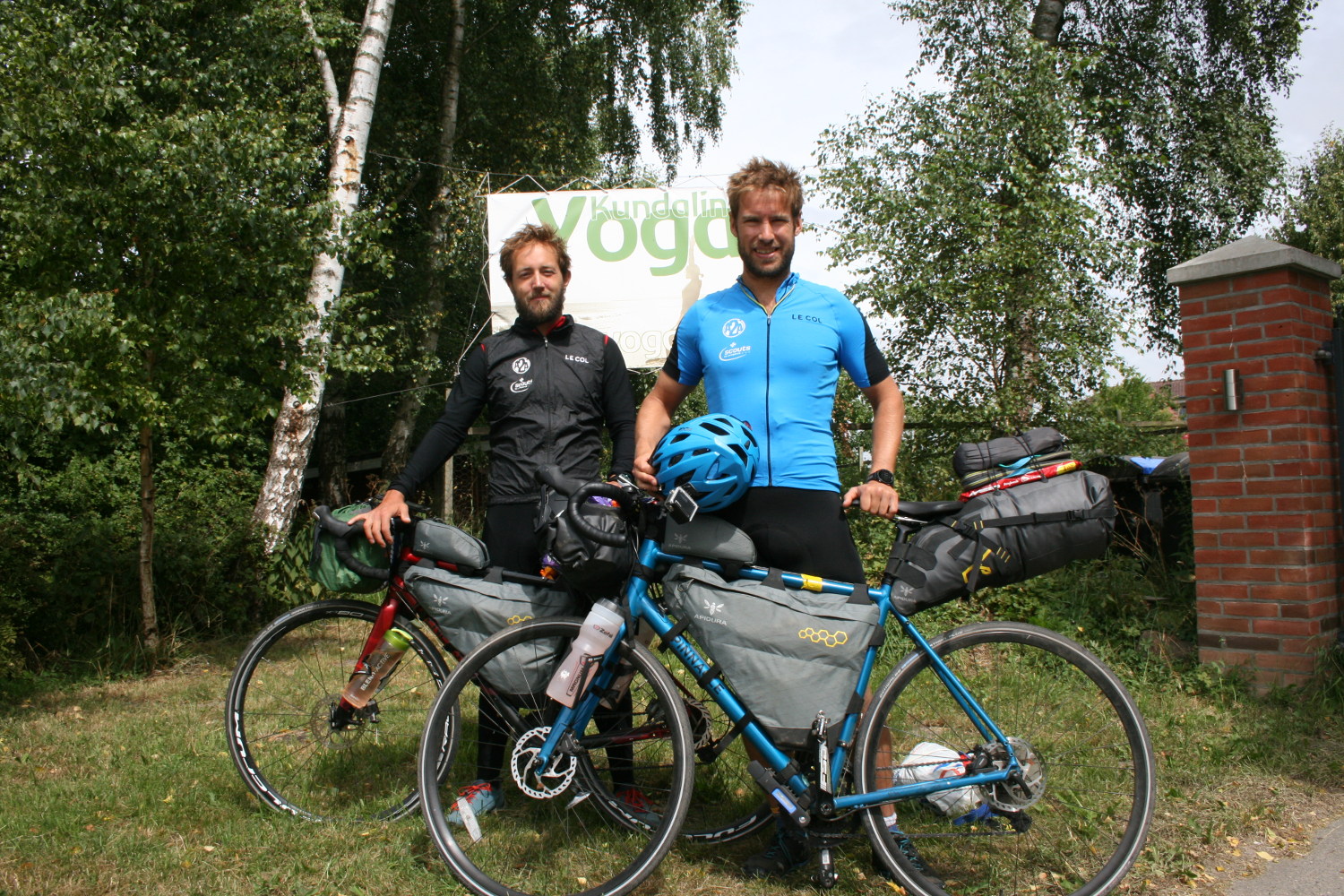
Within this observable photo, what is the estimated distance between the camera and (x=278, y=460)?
8.06 m

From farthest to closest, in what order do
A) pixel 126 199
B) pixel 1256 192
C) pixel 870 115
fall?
pixel 1256 192 → pixel 870 115 → pixel 126 199

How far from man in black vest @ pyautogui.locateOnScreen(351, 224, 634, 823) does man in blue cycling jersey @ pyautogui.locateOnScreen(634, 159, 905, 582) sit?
0.41 metres

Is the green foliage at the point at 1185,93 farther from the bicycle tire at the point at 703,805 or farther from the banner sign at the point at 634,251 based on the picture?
the bicycle tire at the point at 703,805

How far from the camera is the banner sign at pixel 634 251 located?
1012 cm

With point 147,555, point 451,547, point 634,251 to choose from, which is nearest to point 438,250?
point 634,251

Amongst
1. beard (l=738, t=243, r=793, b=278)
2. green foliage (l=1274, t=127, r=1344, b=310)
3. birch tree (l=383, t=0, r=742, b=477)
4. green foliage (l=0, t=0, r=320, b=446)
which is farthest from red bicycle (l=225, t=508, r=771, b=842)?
green foliage (l=1274, t=127, r=1344, b=310)

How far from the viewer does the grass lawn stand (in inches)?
110

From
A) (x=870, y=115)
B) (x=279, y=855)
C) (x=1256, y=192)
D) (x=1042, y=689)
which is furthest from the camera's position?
(x=1256, y=192)

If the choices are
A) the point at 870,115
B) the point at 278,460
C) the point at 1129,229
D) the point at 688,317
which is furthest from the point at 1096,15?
the point at 688,317

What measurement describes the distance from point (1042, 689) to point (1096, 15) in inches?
508

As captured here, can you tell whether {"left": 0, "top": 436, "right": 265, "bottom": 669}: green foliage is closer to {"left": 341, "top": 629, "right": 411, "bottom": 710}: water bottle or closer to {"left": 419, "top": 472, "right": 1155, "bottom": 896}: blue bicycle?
{"left": 341, "top": 629, "right": 411, "bottom": 710}: water bottle

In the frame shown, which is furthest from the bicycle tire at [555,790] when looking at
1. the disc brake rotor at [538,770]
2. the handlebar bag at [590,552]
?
the handlebar bag at [590,552]

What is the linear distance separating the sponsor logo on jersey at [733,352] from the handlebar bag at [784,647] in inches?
25.6

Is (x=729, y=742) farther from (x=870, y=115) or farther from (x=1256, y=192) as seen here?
(x=1256, y=192)
